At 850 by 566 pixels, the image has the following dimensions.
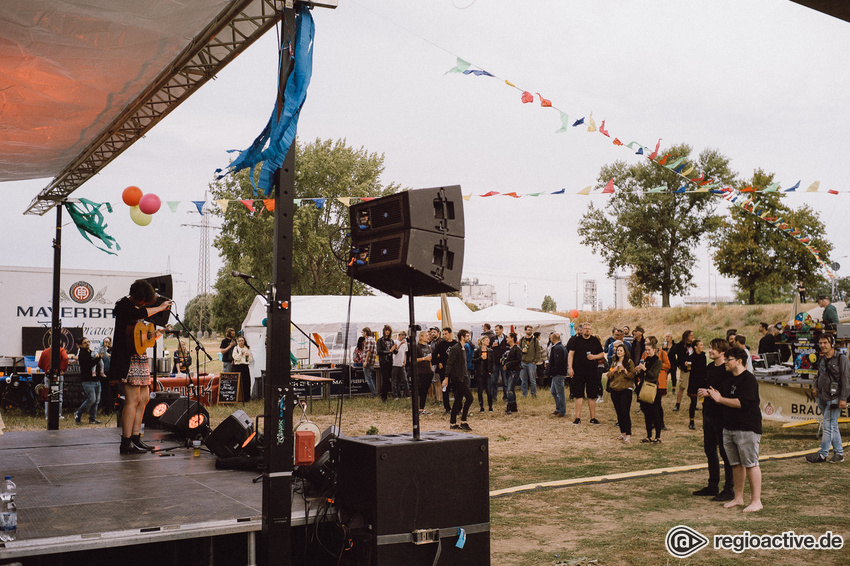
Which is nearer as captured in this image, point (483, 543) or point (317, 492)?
point (483, 543)

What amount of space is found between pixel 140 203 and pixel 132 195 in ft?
0.60

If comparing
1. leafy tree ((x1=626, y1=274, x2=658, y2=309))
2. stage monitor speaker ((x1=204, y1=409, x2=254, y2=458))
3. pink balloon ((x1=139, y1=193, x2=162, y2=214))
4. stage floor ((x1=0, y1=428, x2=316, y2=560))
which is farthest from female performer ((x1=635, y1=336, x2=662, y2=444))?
leafy tree ((x1=626, y1=274, x2=658, y2=309))

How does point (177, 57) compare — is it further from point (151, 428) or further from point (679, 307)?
point (679, 307)

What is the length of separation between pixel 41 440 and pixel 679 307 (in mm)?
36194

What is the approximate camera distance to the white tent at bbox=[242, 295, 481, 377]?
63.6ft

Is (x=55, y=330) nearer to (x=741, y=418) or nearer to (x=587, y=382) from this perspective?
(x=587, y=382)

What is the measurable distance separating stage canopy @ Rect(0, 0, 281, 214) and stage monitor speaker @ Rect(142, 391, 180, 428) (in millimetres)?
3389

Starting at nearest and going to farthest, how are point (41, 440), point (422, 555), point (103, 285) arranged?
point (422, 555)
point (41, 440)
point (103, 285)

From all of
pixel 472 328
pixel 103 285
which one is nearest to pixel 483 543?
A: pixel 103 285

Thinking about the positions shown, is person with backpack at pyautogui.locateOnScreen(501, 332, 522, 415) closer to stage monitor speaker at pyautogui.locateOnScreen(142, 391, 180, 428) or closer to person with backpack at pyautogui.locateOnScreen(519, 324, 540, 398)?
person with backpack at pyautogui.locateOnScreen(519, 324, 540, 398)

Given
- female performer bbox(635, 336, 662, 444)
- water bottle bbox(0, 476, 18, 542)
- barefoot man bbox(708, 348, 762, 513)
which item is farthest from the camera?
female performer bbox(635, 336, 662, 444)

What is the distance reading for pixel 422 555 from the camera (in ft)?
12.9

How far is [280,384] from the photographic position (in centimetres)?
412

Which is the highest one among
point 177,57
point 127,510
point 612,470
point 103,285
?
point 177,57
